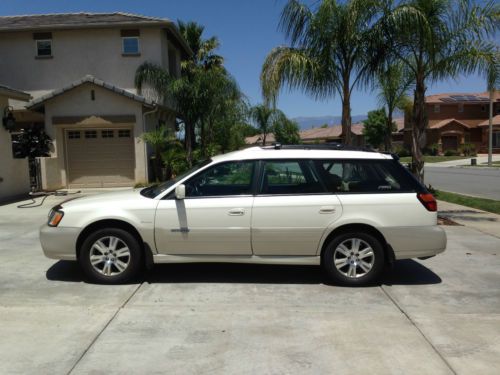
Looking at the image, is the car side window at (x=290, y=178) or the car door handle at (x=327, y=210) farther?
the car side window at (x=290, y=178)

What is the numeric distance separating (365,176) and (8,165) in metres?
12.8

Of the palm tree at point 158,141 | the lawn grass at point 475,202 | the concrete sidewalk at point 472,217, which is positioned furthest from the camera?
the palm tree at point 158,141

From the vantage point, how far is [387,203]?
19.1 ft

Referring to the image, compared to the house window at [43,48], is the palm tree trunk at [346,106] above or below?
below

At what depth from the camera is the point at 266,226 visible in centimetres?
580

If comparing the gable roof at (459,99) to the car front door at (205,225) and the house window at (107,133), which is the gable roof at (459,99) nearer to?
the house window at (107,133)

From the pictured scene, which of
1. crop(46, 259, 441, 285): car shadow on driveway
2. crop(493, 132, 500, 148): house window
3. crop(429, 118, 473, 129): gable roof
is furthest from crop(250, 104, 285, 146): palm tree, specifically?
crop(46, 259, 441, 285): car shadow on driveway

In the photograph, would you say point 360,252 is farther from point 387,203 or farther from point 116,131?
point 116,131

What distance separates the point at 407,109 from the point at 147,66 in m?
10.9

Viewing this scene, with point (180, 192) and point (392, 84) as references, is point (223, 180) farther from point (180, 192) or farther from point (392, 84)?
point (392, 84)

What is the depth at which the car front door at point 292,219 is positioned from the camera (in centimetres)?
579

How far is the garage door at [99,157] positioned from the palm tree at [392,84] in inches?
373

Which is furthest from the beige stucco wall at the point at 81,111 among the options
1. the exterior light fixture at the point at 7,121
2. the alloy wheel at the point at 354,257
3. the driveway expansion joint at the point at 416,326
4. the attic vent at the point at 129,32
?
the driveway expansion joint at the point at 416,326

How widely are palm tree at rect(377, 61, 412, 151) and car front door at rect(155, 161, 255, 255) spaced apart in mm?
7185
